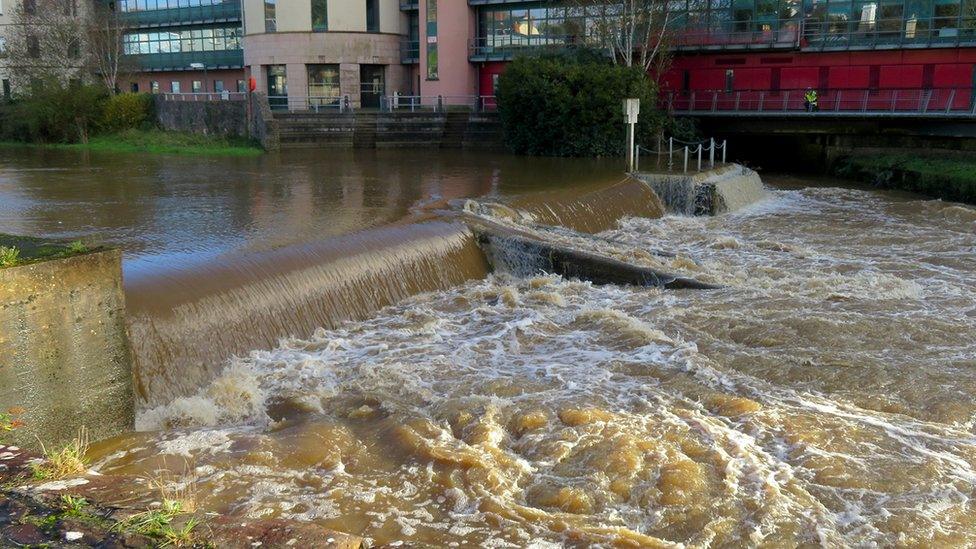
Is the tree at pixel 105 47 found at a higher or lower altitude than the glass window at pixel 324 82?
higher

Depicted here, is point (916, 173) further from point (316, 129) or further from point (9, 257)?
point (9, 257)

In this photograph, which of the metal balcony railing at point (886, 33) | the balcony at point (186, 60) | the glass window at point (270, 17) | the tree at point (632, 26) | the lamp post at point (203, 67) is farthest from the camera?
the lamp post at point (203, 67)

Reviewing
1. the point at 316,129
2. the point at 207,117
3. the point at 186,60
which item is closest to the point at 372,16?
the point at 207,117

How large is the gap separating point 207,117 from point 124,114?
4.96m

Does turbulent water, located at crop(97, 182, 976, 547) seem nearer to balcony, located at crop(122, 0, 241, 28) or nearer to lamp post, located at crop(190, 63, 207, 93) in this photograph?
balcony, located at crop(122, 0, 241, 28)

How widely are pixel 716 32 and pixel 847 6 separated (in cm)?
471

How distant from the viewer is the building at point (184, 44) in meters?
48.3

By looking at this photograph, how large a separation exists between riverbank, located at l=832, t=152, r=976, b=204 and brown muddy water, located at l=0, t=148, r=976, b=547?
1115 cm

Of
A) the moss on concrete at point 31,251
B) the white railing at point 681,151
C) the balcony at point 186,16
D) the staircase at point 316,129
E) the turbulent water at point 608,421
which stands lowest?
the turbulent water at point 608,421

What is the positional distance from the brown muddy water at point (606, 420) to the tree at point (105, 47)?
34.5 meters

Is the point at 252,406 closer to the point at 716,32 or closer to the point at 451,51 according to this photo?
the point at 716,32

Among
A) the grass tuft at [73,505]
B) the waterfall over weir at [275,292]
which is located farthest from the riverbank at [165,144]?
the grass tuft at [73,505]

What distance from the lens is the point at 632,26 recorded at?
1211 inches

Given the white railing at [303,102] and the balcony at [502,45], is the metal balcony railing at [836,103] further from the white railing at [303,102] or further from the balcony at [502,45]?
the white railing at [303,102]
